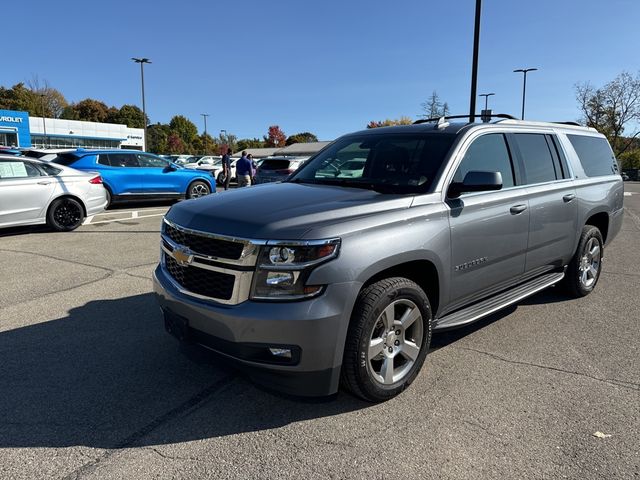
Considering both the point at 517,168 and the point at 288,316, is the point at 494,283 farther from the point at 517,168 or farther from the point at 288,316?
the point at 288,316

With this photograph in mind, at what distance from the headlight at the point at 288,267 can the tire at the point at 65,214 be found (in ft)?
26.5

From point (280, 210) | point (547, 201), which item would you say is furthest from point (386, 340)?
point (547, 201)

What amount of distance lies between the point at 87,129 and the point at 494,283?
7395 cm

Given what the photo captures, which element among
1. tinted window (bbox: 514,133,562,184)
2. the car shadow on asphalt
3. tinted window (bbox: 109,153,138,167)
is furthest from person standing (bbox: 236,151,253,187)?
tinted window (bbox: 514,133,562,184)

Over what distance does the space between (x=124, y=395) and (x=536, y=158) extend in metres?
4.02

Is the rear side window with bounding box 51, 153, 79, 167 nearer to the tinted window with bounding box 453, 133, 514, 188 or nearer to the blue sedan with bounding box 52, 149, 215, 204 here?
the blue sedan with bounding box 52, 149, 215, 204

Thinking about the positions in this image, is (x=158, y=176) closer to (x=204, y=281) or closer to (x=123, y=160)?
(x=123, y=160)

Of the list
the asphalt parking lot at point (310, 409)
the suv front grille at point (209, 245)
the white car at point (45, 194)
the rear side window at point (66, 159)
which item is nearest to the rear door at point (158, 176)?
the rear side window at point (66, 159)

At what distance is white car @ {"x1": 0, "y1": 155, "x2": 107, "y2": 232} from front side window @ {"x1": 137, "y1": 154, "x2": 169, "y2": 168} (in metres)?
3.80

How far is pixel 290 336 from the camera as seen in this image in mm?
2711

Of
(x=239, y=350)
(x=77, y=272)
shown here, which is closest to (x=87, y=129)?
(x=77, y=272)

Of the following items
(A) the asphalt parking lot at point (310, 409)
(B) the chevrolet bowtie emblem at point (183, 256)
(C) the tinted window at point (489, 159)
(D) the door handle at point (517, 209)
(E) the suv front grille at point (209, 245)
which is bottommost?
(A) the asphalt parking lot at point (310, 409)

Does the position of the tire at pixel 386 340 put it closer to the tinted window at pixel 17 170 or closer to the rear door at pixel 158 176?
the tinted window at pixel 17 170

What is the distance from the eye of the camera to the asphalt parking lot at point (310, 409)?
8.47 feet
